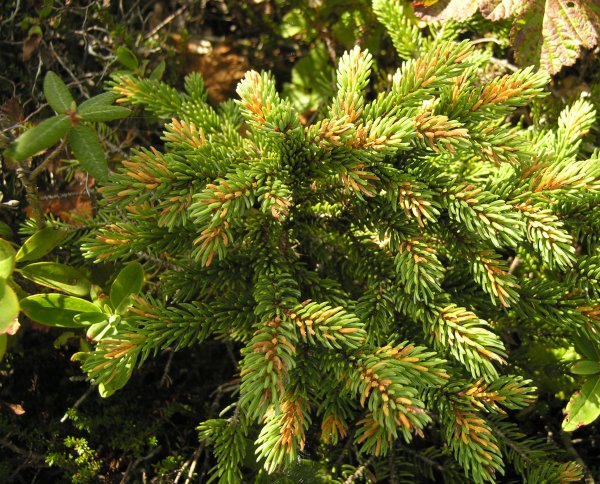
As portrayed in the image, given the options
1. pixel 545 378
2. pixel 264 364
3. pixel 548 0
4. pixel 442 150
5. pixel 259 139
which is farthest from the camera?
pixel 548 0

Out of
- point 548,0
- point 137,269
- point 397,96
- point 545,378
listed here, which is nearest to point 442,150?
point 397,96

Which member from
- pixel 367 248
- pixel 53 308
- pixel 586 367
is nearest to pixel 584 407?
pixel 586 367

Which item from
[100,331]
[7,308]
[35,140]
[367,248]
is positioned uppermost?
[35,140]

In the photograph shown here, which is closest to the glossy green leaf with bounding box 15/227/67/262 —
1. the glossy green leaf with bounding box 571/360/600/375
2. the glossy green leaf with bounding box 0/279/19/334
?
the glossy green leaf with bounding box 0/279/19/334

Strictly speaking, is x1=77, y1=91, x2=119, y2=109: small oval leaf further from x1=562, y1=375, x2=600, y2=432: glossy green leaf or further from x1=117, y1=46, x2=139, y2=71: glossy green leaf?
x1=562, y1=375, x2=600, y2=432: glossy green leaf

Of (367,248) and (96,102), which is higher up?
(96,102)

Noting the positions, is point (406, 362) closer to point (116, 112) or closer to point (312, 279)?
point (312, 279)

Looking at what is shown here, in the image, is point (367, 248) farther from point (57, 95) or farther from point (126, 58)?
point (126, 58)
